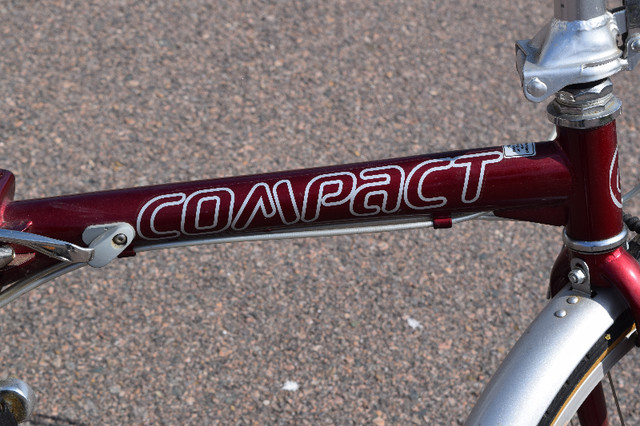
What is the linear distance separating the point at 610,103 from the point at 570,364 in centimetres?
40

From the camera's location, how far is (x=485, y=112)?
331 centimetres

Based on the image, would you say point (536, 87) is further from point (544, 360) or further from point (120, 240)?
point (120, 240)

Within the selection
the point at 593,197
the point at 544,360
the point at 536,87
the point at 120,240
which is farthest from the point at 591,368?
the point at 120,240

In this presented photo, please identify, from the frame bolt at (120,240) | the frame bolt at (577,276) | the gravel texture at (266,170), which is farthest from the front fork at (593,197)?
the gravel texture at (266,170)

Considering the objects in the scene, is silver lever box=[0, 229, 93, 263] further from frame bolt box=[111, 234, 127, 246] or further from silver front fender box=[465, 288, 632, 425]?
silver front fender box=[465, 288, 632, 425]

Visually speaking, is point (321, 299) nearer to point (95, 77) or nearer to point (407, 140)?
point (407, 140)

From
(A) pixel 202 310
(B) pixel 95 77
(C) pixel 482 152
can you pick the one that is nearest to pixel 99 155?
(B) pixel 95 77

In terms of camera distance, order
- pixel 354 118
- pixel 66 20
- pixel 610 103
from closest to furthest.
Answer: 1. pixel 610 103
2. pixel 354 118
3. pixel 66 20

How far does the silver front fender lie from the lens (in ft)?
4.17

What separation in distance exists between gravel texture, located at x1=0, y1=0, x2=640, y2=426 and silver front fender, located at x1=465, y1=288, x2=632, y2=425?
977mm

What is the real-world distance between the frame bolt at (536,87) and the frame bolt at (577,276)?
12.8 inches

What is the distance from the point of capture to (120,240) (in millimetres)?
1343

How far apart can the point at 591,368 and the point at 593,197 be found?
0.27 m

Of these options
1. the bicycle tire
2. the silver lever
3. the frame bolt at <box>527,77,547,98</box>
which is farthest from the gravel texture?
the frame bolt at <box>527,77,547,98</box>
